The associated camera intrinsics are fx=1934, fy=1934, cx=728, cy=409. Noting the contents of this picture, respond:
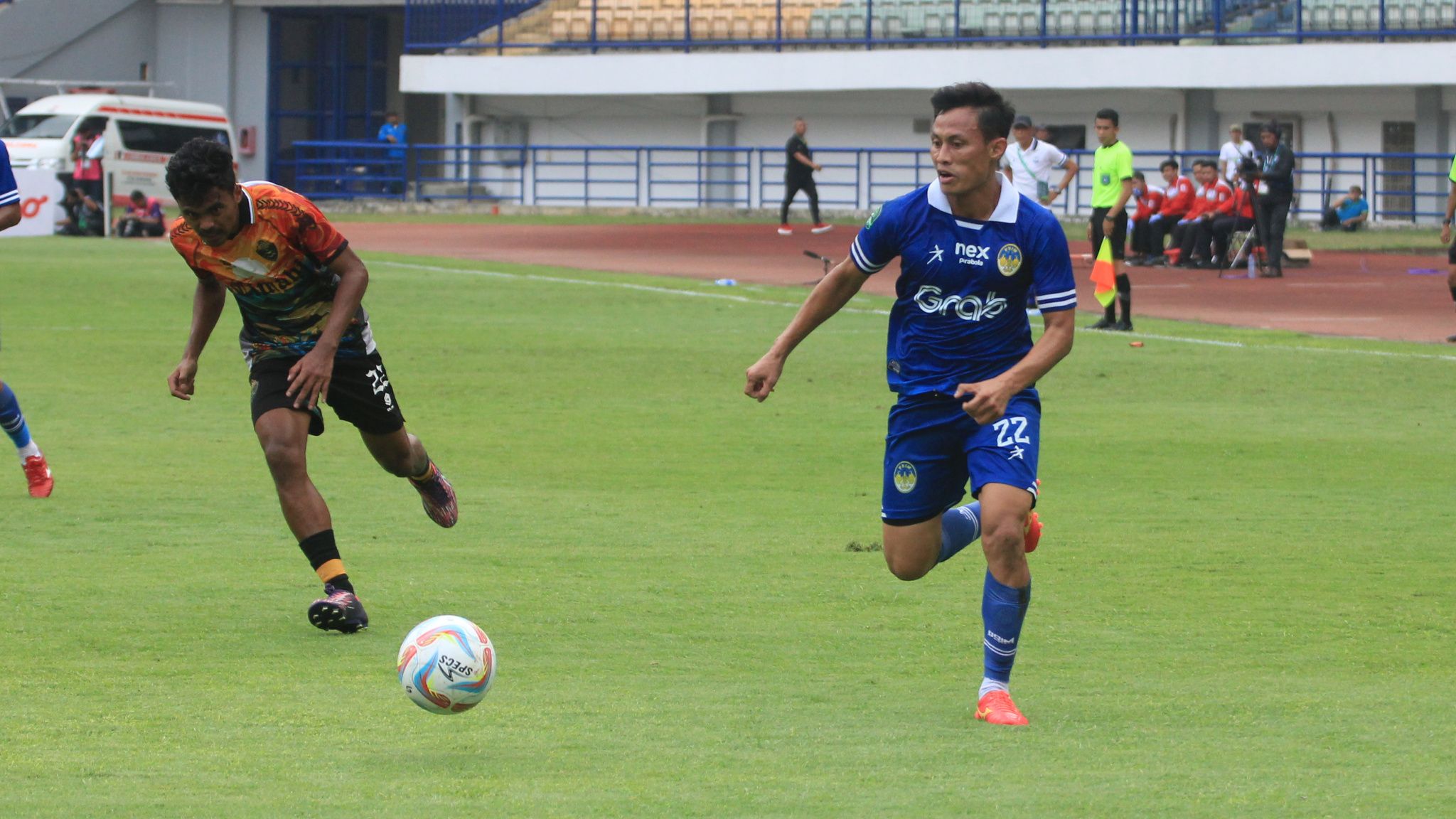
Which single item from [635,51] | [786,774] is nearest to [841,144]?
[635,51]

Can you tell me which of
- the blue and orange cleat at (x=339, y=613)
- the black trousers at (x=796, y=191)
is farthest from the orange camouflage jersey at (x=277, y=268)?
the black trousers at (x=796, y=191)

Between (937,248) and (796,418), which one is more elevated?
(937,248)

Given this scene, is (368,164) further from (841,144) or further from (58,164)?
(841,144)

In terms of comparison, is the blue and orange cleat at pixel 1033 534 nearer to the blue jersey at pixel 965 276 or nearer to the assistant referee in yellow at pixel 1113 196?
the blue jersey at pixel 965 276

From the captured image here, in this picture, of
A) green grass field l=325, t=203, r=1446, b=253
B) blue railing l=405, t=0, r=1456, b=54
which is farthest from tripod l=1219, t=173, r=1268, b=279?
blue railing l=405, t=0, r=1456, b=54

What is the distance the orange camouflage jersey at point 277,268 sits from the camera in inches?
271

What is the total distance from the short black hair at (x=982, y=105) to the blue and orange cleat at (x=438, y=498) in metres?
3.15

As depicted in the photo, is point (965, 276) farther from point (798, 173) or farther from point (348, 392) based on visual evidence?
point (798, 173)

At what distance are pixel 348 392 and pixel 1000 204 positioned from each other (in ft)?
8.96

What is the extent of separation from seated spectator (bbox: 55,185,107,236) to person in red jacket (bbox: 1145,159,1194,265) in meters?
17.9

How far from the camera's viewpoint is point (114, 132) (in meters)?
40.2

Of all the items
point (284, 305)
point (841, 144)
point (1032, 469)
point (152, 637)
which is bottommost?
point (152, 637)

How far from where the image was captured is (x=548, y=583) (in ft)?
25.4

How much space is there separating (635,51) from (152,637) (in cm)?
3762
